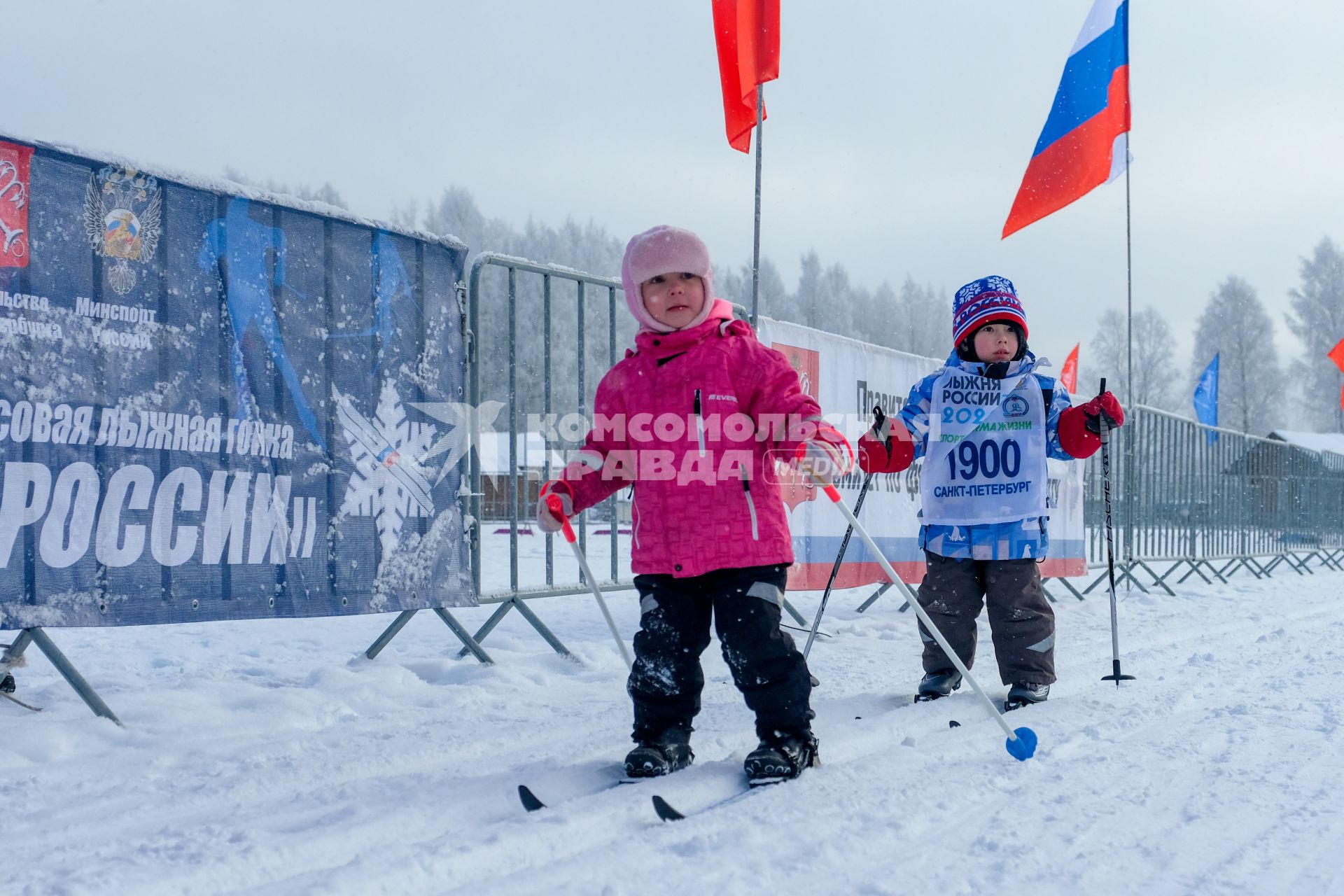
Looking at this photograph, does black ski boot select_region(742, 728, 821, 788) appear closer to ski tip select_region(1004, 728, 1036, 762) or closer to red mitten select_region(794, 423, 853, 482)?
ski tip select_region(1004, 728, 1036, 762)

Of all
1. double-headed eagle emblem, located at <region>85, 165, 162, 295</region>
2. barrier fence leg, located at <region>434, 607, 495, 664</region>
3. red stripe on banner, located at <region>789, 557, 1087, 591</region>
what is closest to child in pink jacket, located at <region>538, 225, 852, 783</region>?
barrier fence leg, located at <region>434, 607, 495, 664</region>

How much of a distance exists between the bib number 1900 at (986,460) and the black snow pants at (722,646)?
139cm

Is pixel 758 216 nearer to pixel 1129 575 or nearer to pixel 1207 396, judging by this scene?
pixel 1129 575

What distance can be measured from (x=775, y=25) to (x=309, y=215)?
2.86 meters

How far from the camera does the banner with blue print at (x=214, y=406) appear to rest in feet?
9.77

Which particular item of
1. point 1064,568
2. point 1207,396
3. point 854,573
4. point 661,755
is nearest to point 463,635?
point 661,755

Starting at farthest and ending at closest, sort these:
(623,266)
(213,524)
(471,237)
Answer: (471,237) → (213,524) → (623,266)

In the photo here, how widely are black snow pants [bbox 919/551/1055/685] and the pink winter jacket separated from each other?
1.36 m

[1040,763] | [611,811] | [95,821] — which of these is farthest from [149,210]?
[1040,763]

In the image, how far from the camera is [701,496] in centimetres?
255

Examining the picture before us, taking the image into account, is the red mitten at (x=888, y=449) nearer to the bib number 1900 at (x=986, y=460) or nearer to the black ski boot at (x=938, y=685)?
the bib number 1900 at (x=986, y=460)

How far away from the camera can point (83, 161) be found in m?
3.11

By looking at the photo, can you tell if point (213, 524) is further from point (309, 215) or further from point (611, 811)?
point (611, 811)

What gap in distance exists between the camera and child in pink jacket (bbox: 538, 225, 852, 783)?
2.46 m
